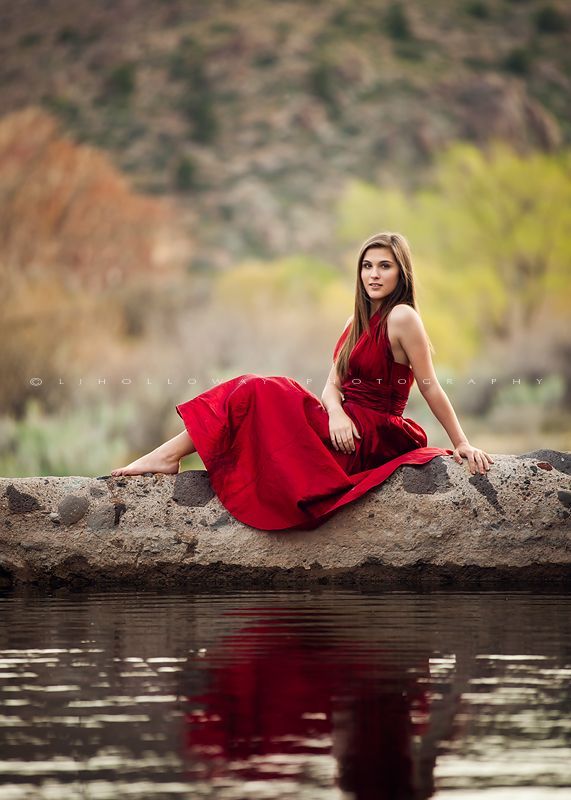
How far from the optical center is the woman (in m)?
6.19

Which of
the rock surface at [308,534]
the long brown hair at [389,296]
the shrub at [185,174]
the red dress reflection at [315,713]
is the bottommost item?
the red dress reflection at [315,713]

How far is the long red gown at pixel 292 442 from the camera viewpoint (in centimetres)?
621

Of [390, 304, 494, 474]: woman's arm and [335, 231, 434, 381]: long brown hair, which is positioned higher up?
[335, 231, 434, 381]: long brown hair

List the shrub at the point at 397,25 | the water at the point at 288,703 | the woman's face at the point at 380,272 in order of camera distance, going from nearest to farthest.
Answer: the water at the point at 288,703 < the woman's face at the point at 380,272 < the shrub at the point at 397,25

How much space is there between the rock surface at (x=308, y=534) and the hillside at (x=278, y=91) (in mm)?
22524

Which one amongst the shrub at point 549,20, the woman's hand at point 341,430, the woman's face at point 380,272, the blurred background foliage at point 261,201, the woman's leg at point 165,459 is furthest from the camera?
the shrub at point 549,20

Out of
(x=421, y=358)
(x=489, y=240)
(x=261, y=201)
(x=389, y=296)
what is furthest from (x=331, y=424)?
(x=261, y=201)

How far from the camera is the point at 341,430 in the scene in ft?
20.2

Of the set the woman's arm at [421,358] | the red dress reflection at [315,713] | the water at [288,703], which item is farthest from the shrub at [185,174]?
the red dress reflection at [315,713]

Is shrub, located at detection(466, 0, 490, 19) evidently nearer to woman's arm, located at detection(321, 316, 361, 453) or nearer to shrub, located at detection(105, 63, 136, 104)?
shrub, located at detection(105, 63, 136, 104)

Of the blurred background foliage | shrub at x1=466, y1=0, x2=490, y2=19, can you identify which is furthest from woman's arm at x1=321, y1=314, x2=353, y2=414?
shrub at x1=466, y1=0, x2=490, y2=19

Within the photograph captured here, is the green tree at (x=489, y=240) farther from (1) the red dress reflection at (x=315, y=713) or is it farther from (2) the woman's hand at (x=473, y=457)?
(1) the red dress reflection at (x=315, y=713)

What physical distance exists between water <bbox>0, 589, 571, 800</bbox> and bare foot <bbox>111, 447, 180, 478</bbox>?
1.00 meters

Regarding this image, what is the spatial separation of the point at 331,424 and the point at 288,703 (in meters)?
2.83
